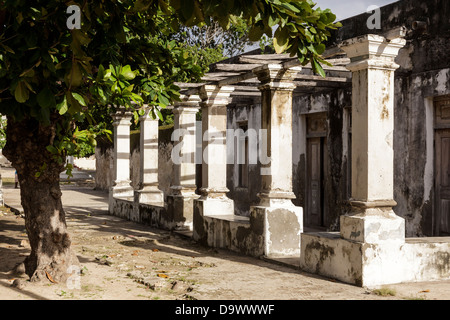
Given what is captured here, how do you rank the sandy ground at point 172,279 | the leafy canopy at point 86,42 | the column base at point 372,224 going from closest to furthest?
1. the leafy canopy at point 86,42
2. the sandy ground at point 172,279
3. the column base at point 372,224

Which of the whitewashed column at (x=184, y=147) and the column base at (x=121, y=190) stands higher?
the whitewashed column at (x=184, y=147)

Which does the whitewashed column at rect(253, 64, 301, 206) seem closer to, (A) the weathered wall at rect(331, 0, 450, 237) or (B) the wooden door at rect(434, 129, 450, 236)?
(A) the weathered wall at rect(331, 0, 450, 237)

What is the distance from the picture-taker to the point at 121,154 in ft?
51.1

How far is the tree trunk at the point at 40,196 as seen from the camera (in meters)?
6.67

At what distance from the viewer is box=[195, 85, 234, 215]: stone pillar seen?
10.4 meters

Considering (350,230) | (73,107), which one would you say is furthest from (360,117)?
(73,107)

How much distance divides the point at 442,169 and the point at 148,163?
7.31 metres

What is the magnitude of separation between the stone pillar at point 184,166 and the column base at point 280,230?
140 inches

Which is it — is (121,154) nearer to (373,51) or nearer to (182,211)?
(182,211)

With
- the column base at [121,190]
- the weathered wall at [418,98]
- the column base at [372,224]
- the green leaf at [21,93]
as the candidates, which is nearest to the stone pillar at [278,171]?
the column base at [372,224]

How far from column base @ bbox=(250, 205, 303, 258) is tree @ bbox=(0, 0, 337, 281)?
8.07 feet

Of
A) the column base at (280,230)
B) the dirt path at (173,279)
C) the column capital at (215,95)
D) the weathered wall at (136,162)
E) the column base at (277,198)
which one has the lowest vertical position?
the dirt path at (173,279)

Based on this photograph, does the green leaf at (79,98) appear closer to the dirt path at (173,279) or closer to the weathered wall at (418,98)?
the dirt path at (173,279)

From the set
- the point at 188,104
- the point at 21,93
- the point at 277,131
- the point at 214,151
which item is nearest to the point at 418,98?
the point at 277,131
